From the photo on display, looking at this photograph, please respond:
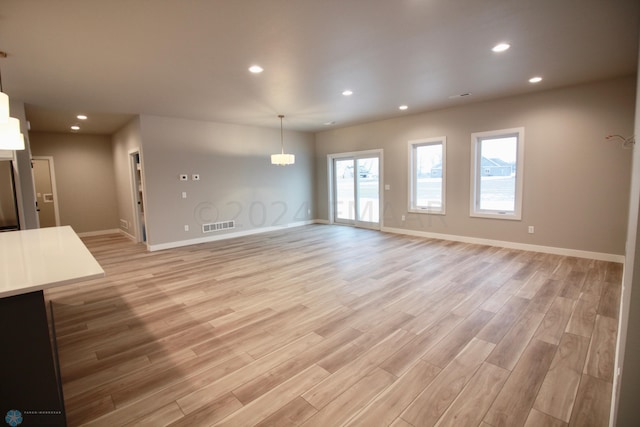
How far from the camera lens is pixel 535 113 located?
5.14 meters

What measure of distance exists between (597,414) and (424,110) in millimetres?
5763

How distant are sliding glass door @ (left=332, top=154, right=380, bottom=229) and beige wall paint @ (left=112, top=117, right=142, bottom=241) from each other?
16.6 ft

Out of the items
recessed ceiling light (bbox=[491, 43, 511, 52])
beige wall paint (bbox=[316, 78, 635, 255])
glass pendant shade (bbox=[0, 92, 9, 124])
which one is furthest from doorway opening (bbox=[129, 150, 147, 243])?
recessed ceiling light (bbox=[491, 43, 511, 52])

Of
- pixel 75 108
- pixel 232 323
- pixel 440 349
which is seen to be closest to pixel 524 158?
pixel 440 349

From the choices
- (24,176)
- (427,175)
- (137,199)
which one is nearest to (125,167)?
(137,199)

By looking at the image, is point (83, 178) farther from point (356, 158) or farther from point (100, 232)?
point (356, 158)

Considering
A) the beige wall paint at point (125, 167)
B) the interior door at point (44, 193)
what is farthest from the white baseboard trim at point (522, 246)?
the interior door at point (44, 193)

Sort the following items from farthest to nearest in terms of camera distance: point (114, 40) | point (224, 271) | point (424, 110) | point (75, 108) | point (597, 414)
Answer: point (424, 110) < point (75, 108) < point (224, 271) < point (114, 40) < point (597, 414)

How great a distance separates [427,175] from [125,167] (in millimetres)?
7312

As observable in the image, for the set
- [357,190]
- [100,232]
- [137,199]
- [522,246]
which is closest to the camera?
[522,246]

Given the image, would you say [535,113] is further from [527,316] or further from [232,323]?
[232,323]

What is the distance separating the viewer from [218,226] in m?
7.24

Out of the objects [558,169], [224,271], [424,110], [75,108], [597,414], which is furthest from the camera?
[424,110]

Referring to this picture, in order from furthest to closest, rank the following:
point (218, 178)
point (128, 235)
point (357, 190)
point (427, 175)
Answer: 1. point (357, 190)
2. point (128, 235)
3. point (218, 178)
4. point (427, 175)
